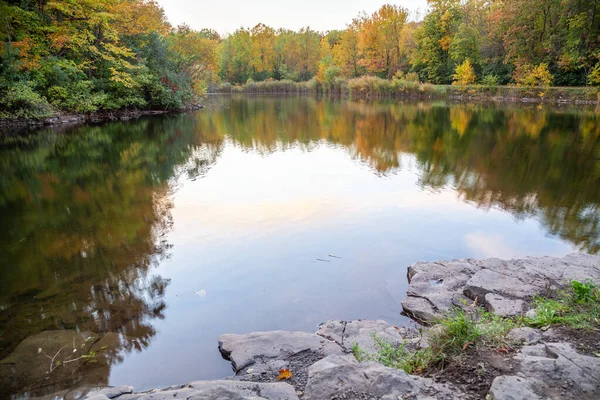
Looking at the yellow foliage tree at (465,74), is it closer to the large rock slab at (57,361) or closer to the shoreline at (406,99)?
the shoreline at (406,99)

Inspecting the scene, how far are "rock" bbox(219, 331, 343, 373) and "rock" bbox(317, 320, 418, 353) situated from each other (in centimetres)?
16

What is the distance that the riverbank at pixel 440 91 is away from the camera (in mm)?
35094

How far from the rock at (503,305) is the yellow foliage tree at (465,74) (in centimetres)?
4310

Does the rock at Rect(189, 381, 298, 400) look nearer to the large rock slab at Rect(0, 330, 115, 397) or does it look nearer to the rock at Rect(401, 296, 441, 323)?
the large rock slab at Rect(0, 330, 115, 397)

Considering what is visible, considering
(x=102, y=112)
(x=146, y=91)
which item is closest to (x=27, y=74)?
(x=102, y=112)

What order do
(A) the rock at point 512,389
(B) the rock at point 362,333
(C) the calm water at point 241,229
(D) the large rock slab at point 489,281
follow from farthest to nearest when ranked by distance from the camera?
(C) the calm water at point 241,229 < (D) the large rock slab at point 489,281 < (B) the rock at point 362,333 < (A) the rock at point 512,389

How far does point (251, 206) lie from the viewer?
9078 millimetres

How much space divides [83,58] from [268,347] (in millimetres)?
26349

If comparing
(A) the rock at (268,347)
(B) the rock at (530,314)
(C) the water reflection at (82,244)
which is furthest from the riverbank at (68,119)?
(B) the rock at (530,314)

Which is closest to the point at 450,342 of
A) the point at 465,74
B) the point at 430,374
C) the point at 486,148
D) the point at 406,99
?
the point at 430,374

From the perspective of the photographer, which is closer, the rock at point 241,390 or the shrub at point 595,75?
the rock at point 241,390

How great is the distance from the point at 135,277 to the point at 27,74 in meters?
19.9

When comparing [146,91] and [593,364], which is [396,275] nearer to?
[593,364]

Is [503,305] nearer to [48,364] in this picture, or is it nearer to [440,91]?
[48,364]
